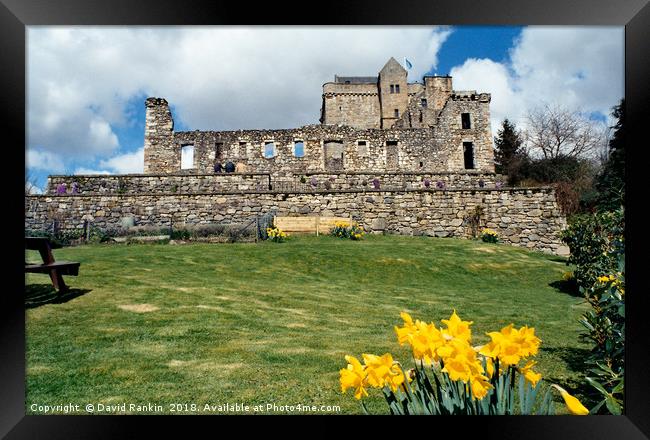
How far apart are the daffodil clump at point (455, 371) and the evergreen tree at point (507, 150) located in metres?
28.2

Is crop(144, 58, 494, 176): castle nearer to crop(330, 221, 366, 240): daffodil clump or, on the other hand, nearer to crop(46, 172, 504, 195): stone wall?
crop(46, 172, 504, 195): stone wall

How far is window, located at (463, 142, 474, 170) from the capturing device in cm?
2758

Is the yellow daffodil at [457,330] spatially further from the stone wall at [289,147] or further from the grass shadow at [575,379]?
the stone wall at [289,147]

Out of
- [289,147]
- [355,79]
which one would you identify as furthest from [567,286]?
[355,79]

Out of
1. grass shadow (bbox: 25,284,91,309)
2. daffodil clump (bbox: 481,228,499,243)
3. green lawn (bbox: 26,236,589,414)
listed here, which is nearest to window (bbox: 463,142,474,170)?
daffodil clump (bbox: 481,228,499,243)

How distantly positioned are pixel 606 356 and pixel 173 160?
24.4 metres

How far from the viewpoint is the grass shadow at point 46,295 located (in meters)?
5.19

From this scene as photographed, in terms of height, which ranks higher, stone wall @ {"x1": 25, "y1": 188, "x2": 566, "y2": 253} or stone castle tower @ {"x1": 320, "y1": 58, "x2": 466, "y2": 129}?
stone castle tower @ {"x1": 320, "y1": 58, "x2": 466, "y2": 129}

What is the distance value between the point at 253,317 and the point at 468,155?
2565 centimetres

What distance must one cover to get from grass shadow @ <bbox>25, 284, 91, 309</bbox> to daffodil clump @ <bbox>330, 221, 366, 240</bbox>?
Result: 9155mm

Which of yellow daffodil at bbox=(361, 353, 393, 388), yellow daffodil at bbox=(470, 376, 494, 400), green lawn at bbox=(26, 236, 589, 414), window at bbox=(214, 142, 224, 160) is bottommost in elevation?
green lawn at bbox=(26, 236, 589, 414)

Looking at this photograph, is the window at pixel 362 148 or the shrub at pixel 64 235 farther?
the window at pixel 362 148

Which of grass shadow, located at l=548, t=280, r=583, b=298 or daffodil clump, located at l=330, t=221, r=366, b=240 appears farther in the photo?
daffodil clump, located at l=330, t=221, r=366, b=240

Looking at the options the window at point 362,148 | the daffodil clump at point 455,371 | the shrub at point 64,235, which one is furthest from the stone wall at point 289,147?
the daffodil clump at point 455,371
